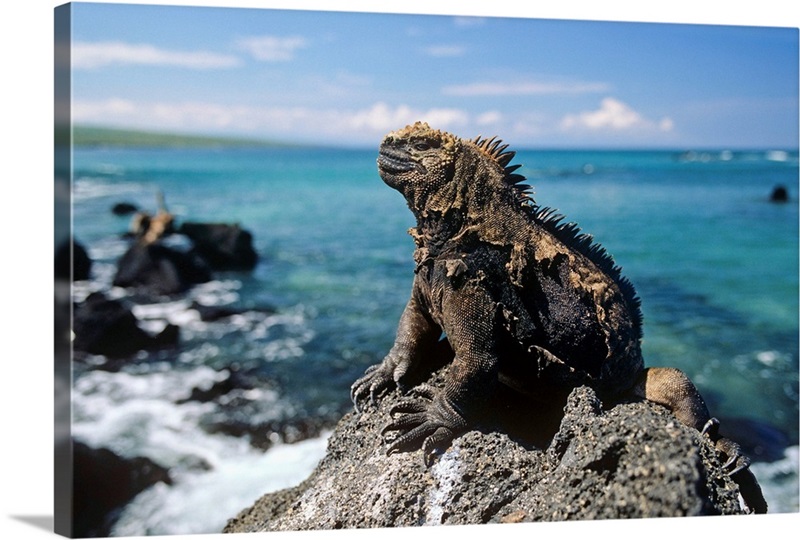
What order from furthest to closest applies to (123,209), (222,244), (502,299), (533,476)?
(222,244) < (123,209) < (502,299) < (533,476)

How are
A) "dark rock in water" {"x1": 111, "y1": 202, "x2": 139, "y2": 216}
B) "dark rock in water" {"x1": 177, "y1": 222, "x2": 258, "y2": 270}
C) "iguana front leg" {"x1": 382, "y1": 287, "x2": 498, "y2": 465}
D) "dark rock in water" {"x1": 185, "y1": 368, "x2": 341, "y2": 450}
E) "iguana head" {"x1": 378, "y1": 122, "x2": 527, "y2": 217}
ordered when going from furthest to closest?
"dark rock in water" {"x1": 177, "y1": 222, "x2": 258, "y2": 270} < "dark rock in water" {"x1": 185, "y1": 368, "x2": 341, "y2": 450} < "dark rock in water" {"x1": 111, "y1": 202, "x2": 139, "y2": 216} < "iguana head" {"x1": 378, "y1": 122, "x2": 527, "y2": 217} < "iguana front leg" {"x1": 382, "y1": 287, "x2": 498, "y2": 465}

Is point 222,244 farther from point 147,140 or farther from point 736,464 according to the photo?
point 736,464

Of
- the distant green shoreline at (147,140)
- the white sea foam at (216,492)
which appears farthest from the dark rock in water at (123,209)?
the white sea foam at (216,492)

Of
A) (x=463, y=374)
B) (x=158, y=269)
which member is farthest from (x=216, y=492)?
(x=463, y=374)

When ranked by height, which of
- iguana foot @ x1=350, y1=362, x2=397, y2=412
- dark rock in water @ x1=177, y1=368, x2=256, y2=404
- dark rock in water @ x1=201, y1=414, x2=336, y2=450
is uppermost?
iguana foot @ x1=350, y1=362, x2=397, y2=412

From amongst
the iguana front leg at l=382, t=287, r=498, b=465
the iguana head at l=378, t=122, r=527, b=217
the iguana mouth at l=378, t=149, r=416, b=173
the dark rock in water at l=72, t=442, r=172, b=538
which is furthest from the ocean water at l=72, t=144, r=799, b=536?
the iguana front leg at l=382, t=287, r=498, b=465

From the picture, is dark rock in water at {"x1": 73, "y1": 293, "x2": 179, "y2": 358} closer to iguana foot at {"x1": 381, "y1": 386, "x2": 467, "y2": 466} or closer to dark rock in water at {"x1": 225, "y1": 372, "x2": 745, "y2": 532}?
dark rock in water at {"x1": 225, "y1": 372, "x2": 745, "y2": 532}

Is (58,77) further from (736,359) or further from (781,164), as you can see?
(736,359)
